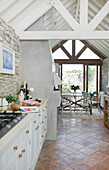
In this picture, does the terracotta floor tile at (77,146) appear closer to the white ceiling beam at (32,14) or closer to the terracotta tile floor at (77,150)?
the terracotta tile floor at (77,150)

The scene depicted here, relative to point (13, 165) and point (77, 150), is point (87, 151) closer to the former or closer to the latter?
point (77, 150)

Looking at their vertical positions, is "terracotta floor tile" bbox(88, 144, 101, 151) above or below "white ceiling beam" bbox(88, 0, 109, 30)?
below

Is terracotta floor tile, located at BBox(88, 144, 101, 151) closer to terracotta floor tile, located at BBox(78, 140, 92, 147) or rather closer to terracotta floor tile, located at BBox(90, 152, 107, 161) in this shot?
terracotta floor tile, located at BBox(78, 140, 92, 147)

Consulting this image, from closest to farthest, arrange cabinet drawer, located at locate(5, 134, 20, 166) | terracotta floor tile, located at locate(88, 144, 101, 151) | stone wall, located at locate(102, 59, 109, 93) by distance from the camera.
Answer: cabinet drawer, located at locate(5, 134, 20, 166) < terracotta floor tile, located at locate(88, 144, 101, 151) < stone wall, located at locate(102, 59, 109, 93)

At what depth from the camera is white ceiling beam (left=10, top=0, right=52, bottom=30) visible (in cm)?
385

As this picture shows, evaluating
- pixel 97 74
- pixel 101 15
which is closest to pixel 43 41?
pixel 101 15

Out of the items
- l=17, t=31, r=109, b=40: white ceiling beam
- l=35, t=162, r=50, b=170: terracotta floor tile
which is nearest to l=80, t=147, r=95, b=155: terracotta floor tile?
l=35, t=162, r=50, b=170: terracotta floor tile

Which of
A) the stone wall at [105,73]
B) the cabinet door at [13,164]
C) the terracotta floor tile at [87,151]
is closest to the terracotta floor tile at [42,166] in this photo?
the terracotta floor tile at [87,151]

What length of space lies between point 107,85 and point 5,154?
761 centimetres

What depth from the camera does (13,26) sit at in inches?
149

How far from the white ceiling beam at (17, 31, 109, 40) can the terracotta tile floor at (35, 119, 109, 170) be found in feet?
7.80

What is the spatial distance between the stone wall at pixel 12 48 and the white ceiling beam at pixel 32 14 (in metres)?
0.30

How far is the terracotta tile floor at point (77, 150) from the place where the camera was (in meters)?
2.85

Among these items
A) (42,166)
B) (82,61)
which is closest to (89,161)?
(42,166)
